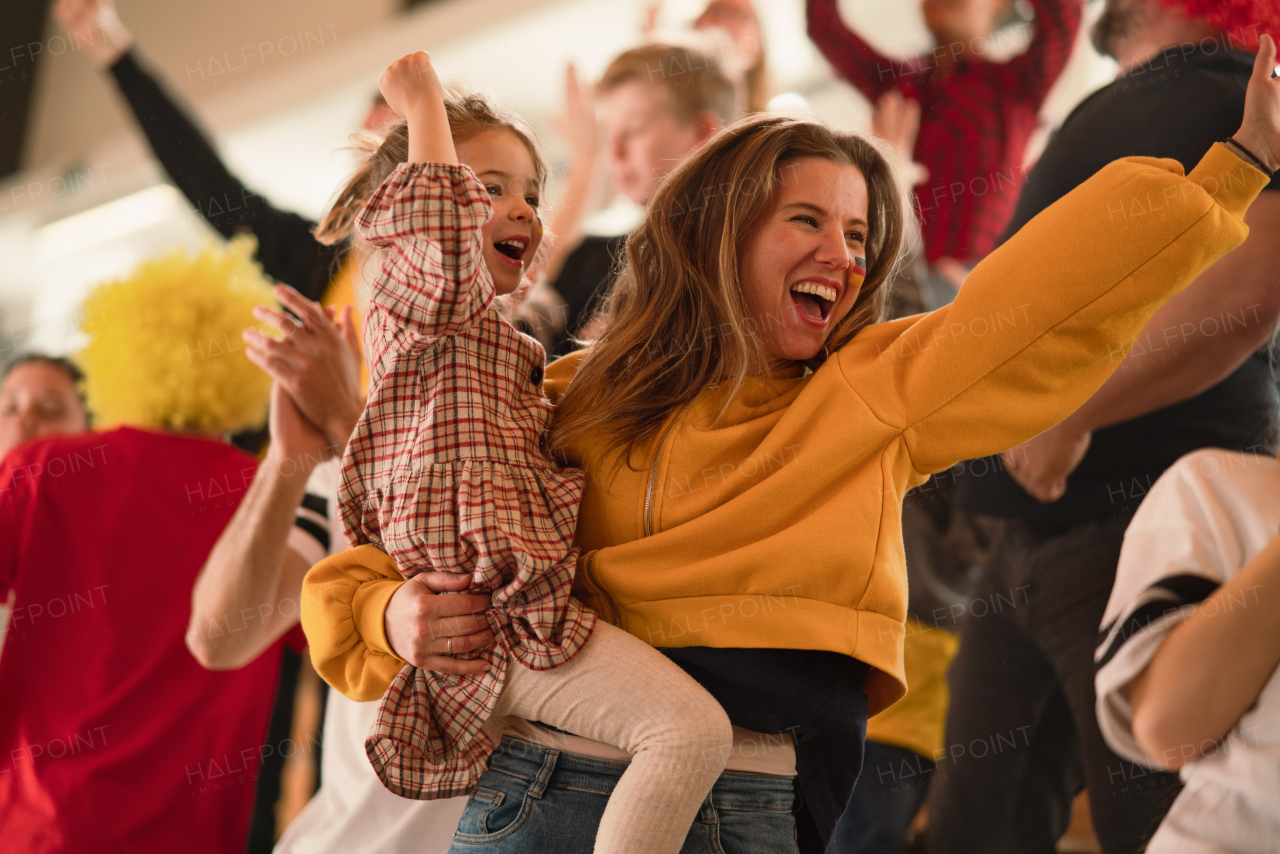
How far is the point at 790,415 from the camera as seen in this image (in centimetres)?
90

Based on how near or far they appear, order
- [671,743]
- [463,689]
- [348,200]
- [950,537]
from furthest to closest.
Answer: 1. [950,537]
2. [348,200]
3. [463,689]
4. [671,743]

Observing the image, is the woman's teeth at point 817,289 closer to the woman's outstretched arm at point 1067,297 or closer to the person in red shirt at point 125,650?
the woman's outstretched arm at point 1067,297

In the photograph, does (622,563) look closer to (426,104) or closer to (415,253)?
(415,253)

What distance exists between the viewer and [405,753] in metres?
0.88

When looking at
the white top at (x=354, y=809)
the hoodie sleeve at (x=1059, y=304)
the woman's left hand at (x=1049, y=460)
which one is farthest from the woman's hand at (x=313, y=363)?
the woman's left hand at (x=1049, y=460)

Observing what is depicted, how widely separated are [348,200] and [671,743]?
2.27 ft

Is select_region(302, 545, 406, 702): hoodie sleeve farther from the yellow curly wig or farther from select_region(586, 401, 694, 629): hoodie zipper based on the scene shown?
the yellow curly wig

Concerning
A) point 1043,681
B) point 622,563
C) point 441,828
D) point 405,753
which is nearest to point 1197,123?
point 1043,681

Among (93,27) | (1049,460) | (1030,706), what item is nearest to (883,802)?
(1030,706)

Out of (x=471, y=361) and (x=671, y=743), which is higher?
(x=471, y=361)

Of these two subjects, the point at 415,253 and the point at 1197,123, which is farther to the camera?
the point at 1197,123

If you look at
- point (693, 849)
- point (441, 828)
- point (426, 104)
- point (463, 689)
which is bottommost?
point (441, 828)

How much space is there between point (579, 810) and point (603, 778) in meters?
0.03

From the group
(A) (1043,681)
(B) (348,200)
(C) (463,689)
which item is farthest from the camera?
(A) (1043,681)
